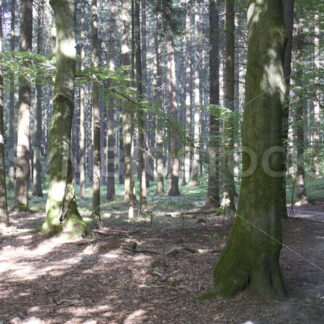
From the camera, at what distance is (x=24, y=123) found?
1497 cm

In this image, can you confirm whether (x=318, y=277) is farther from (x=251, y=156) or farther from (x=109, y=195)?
(x=109, y=195)

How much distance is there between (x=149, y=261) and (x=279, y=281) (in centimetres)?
295

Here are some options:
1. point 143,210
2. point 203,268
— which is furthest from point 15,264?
point 143,210

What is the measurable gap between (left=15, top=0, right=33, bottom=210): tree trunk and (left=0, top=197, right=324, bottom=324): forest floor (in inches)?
203

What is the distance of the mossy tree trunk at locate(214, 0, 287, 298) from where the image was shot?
5051 mm

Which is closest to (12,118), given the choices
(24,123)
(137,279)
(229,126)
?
(24,123)

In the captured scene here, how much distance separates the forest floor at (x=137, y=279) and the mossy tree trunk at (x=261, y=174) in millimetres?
343

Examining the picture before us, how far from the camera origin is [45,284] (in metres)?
5.94

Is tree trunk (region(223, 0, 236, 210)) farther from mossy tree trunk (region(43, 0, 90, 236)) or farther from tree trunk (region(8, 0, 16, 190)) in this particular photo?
tree trunk (region(8, 0, 16, 190))

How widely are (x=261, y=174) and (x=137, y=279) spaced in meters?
2.95

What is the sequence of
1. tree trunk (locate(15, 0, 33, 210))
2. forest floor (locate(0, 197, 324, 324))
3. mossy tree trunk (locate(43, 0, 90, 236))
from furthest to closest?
tree trunk (locate(15, 0, 33, 210)) → mossy tree trunk (locate(43, 0, 90, 236)) → forest floor (locate(0, 197, 324, 324))

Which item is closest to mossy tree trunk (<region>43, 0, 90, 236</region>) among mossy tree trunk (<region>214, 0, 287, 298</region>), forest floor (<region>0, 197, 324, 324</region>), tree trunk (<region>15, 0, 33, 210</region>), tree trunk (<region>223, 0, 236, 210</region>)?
forest floor (<region>0, 197, 324, 324</region>)

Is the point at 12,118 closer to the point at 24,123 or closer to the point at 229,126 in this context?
the point at 24,123

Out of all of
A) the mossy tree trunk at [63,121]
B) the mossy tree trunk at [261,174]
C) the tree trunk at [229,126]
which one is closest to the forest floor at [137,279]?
the mossy tree trunk at [261,174]
